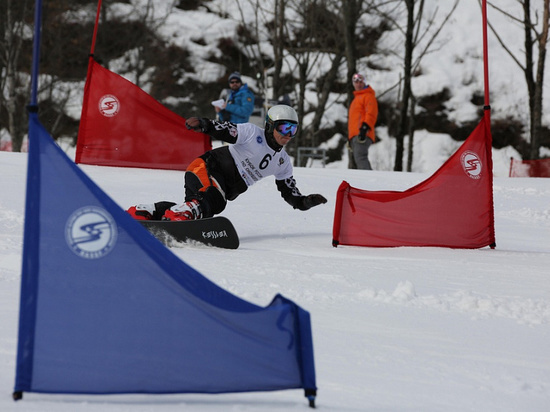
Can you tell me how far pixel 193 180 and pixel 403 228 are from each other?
1998 mm

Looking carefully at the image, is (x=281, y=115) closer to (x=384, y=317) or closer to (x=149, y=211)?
(x=149, y=211)

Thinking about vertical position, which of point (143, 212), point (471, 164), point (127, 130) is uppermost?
point (127, 130)

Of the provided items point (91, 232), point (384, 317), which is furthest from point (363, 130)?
point (91, 232)

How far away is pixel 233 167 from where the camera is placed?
6645mm

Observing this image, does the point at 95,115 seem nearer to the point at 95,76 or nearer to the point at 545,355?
the point at 95,76

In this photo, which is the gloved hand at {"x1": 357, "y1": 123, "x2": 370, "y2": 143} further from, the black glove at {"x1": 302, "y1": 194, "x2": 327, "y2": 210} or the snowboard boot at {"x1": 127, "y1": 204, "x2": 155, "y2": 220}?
the snowboard boot at {"x1": 127, "y1": 204, "x2": 155, "y2": 220}

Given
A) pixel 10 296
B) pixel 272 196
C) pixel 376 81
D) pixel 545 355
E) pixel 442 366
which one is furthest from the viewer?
pixel 376 81

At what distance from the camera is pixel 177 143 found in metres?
10.1

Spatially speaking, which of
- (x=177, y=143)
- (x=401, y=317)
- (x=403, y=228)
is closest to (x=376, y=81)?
(x=177, y=143)

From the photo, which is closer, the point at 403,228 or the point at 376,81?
the point at 403,228

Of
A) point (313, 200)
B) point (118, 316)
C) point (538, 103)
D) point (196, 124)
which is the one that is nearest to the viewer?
point (118, 316)

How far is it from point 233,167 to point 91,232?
4.34 metres

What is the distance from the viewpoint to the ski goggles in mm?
6211

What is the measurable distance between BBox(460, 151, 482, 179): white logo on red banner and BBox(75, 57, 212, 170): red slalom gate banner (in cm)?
393
